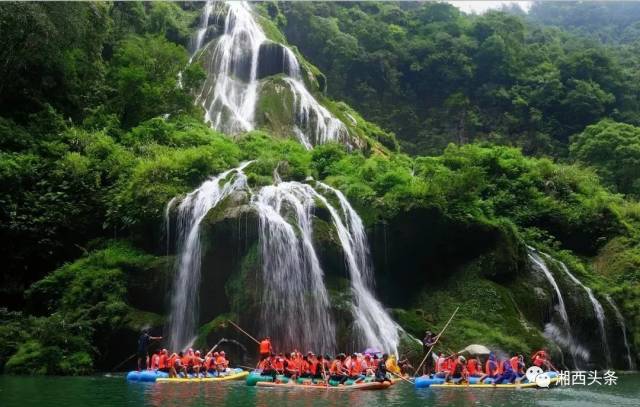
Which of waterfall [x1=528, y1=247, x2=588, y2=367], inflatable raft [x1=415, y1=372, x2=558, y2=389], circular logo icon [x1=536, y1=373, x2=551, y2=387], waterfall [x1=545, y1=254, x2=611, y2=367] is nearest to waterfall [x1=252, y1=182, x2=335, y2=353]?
inflatable raft [x1=415, y1=372, x2=558, y2=389]

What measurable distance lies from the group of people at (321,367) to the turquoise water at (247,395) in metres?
0.73

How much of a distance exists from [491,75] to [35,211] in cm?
4078

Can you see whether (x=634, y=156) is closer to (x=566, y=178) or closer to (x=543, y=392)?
(x=566, y=178)

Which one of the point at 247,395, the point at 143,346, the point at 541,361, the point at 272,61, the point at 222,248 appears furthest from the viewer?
the point at 272,61

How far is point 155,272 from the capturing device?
62.6 feet

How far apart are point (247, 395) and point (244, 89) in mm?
23910

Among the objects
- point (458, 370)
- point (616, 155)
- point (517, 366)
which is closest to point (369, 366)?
point (458, 370)

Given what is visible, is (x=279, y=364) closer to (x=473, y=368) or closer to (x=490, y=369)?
(x=473, y=368)

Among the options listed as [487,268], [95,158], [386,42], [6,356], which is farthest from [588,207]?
[386,42]

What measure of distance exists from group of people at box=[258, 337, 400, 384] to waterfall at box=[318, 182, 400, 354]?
2.24 m

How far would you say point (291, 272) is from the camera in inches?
739

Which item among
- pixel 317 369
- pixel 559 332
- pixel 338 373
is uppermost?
pixel 559 332

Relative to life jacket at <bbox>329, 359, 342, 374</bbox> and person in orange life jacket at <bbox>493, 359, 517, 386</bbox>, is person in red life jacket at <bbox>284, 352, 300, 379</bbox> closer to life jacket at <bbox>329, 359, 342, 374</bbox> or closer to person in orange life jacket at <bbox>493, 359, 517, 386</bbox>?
life jacket at <bbox>329, 359, 342, 374</bbox>

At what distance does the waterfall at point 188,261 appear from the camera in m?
18.4
